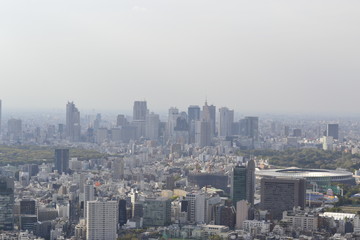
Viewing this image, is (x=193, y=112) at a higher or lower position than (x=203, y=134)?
higher

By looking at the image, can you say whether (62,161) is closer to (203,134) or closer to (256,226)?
(256,226)

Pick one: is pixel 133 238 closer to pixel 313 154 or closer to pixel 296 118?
pixel 313 154

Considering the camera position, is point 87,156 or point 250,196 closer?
point 250,196

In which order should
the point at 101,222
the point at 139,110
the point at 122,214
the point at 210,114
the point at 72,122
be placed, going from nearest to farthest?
the point at 101,222
the point at 122,214
the point at 72,122
the point at 210,114
the point at 139,110

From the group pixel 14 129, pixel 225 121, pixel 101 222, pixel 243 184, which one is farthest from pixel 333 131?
pixel 101 222

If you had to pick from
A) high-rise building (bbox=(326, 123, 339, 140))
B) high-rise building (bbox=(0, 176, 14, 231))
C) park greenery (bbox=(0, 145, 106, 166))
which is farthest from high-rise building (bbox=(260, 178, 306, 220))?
high-rise building (bbox=(326, 123, 339, 140))

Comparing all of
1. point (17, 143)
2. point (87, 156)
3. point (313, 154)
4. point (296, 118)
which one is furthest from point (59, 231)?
point (296, 118)

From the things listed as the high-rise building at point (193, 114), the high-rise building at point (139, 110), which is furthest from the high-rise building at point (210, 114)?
the high-rise building at point (139, 110)
